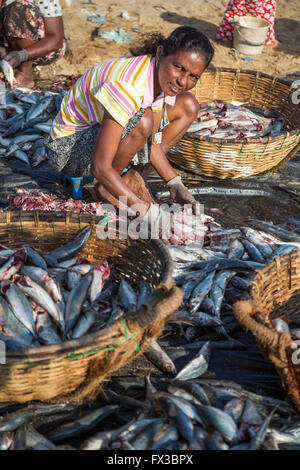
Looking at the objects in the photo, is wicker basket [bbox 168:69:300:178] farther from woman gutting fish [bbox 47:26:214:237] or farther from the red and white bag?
the red and white bag

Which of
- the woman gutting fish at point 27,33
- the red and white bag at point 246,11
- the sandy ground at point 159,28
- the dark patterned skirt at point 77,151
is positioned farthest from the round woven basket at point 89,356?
the red and white bag at point 246,11

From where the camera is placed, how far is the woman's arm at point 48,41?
6.34 meters

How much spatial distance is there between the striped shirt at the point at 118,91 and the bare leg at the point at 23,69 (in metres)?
2.82

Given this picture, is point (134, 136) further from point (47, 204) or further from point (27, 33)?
point (27, 33)

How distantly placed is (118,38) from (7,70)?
2988 mm

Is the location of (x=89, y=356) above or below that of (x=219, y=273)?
above

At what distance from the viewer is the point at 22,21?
20.2ft

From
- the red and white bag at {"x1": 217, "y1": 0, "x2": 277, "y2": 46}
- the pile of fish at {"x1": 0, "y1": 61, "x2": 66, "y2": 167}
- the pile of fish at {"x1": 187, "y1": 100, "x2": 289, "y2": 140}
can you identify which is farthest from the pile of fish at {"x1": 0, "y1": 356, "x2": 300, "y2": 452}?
the red and white bag at {"x1": 217, "y1": 0, "x2": 277, "y2": 46}

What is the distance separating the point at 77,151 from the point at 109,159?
2.33 ft

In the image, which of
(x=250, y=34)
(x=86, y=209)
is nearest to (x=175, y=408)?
(x=86, y=209)

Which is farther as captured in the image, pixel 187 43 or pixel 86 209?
pixel 86 209

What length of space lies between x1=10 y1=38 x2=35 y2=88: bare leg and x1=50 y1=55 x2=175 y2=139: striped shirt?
9.24ft

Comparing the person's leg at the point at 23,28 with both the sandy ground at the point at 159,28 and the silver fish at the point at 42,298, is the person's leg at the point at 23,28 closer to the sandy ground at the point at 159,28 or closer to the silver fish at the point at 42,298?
the sandy ground at the point at 159,28

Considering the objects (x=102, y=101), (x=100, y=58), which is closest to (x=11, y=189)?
(x=102, y=101)
